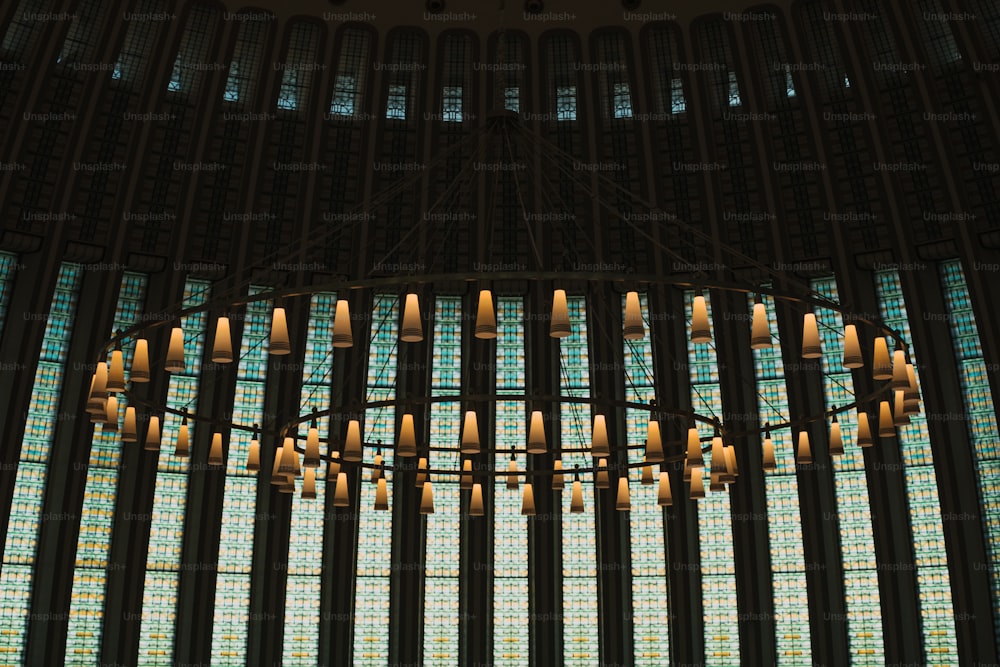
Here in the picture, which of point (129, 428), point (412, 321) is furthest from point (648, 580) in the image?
point (412, 321)

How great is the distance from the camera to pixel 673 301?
69.3 ft

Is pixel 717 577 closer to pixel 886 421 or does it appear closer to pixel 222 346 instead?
pixel 886 421

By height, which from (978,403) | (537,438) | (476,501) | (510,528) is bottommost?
(537,438)

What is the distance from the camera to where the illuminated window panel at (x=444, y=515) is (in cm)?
1973

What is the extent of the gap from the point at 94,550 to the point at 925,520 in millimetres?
13890

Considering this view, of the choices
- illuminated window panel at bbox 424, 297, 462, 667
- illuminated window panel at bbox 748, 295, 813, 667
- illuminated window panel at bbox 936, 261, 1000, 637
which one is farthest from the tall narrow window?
illuminated window panel at bbox 936, 261, 1000, 637

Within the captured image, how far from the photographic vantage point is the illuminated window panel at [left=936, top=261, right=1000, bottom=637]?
18.9m

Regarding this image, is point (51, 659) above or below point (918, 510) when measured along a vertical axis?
below

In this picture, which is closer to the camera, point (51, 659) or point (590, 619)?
point (51, 659)

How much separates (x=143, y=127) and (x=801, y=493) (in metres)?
12.7

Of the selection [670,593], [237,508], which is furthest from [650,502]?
[237,508]

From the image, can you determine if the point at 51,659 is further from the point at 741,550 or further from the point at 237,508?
the point at 741,550

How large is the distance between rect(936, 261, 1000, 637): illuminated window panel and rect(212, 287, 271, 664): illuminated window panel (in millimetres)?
11780

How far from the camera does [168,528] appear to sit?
19750 mm
